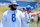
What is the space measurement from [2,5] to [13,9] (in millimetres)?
3842

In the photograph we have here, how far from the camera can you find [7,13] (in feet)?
8.13

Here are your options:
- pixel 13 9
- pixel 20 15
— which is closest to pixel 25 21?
pixel 20 15

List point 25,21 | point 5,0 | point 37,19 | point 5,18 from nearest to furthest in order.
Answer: point 5,18 < point 25,21 < point 5,0 < point 37,19

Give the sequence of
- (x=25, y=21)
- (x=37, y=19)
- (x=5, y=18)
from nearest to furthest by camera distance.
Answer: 1. (x=5, y=18)
2. (x=25, y=21)
3. (x=37, y=19)

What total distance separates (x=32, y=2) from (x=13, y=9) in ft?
12.5

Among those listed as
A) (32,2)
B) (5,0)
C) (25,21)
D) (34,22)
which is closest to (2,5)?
(5,0)

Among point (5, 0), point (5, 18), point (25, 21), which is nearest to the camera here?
point (5, 18)

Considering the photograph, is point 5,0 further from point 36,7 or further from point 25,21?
point 25,21

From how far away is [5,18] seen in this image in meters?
2.45

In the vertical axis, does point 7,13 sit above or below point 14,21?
above

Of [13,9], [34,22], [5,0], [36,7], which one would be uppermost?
[5,0]

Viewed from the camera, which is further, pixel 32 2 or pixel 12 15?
pixel 32 2

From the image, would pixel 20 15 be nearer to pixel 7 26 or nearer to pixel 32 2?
pixel 7 26

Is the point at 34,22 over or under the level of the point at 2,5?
under
